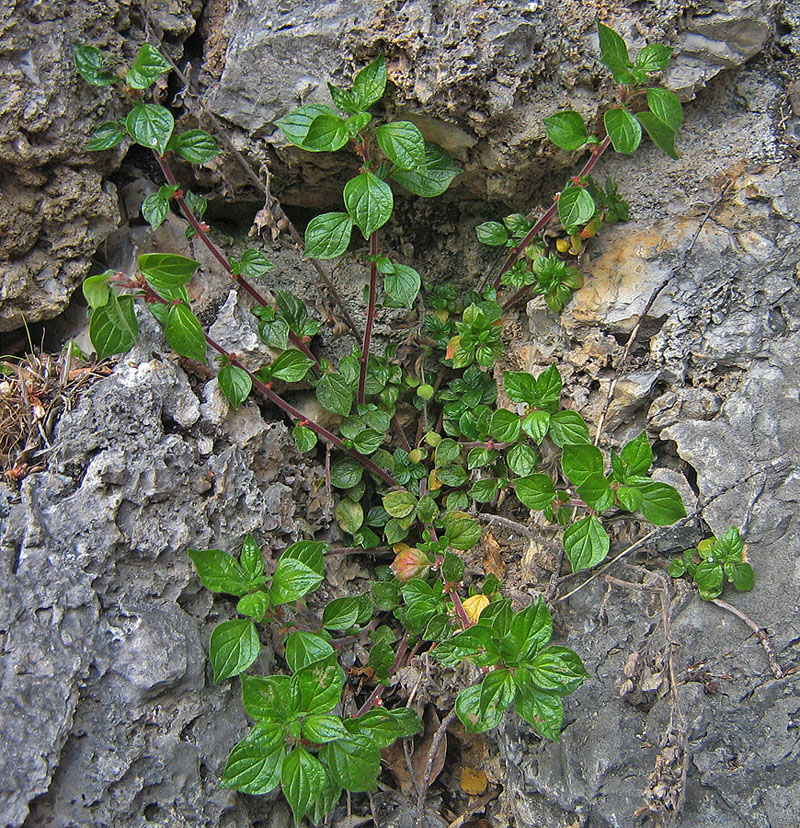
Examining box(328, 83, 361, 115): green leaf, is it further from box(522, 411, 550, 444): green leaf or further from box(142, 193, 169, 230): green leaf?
box(522, 411, 550, 444): green leaf

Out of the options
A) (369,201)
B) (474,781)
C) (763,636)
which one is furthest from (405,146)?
(474,781)

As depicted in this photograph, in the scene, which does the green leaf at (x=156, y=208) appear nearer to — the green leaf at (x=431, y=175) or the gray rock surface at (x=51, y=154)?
the gray rock surface at (x=51, y=154)

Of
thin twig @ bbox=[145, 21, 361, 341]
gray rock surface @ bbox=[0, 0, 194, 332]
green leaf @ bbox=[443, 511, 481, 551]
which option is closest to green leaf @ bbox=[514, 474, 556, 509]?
green leaf @ bbox=[443, 511, 481, 551]

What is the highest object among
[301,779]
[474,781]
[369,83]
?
[369,83]

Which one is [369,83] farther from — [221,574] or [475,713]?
[475,713]

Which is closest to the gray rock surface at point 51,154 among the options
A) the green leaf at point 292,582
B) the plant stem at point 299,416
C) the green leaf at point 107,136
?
the green leaf at point 107,136
